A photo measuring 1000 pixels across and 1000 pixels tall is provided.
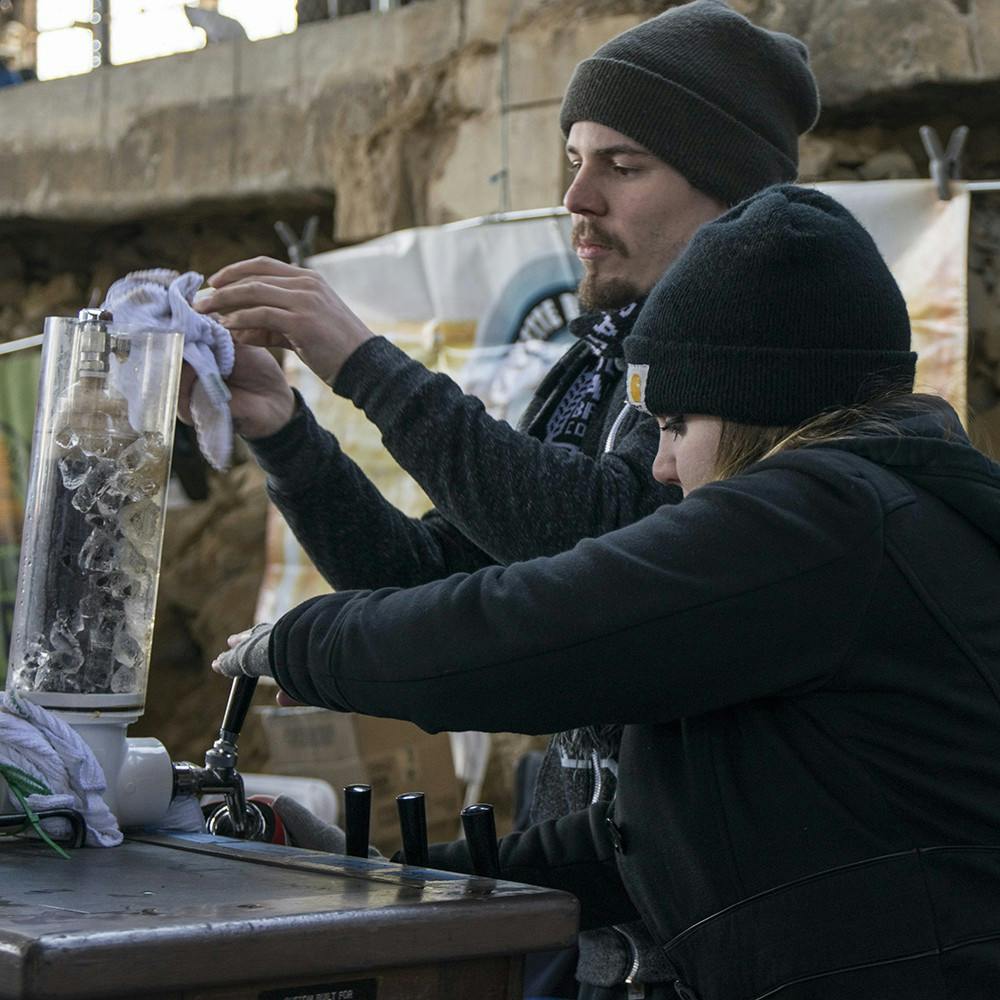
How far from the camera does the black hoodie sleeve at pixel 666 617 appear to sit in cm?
99

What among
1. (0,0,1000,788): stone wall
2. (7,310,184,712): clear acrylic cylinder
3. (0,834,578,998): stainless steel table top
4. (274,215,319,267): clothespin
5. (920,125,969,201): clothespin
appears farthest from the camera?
(274,215,319,267): clothespin

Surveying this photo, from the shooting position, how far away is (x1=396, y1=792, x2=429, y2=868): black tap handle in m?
1.19

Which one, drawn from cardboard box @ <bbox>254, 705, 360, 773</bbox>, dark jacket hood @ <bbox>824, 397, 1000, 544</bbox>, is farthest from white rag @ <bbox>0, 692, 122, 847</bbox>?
cardboard box @ <bbox>254, 705, 360, 773</bbox>

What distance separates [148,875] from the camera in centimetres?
106

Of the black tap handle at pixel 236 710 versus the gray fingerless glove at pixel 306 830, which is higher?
the black tap handle at pixel 236 710

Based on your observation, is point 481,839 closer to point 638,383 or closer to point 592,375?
point 638,383

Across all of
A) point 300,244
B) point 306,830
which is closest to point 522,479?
point 306,830

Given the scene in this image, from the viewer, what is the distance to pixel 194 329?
144 centimetres

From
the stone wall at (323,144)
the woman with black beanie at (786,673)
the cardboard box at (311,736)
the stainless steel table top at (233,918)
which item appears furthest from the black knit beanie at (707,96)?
the cardboard box at (311,736)

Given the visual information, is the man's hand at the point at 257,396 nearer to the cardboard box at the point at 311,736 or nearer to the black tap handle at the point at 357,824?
the black tap handle at the point at 357,824

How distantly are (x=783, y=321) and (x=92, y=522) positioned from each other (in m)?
0.60

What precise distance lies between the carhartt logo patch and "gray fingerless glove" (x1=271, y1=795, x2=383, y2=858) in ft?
1.41

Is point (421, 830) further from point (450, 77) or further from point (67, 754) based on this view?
point (450, 77)

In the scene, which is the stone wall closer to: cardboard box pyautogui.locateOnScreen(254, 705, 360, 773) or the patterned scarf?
cardboard box pyautogui.locateOnScreen(254, 705, 360, 773)
